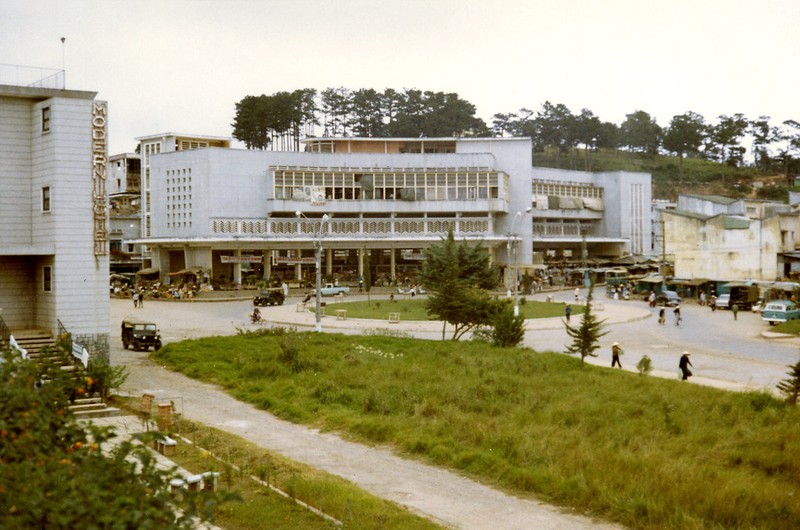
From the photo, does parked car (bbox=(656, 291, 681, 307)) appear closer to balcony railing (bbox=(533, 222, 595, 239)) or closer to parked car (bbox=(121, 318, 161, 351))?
balcony railing (bbox=(533, 222, 595, 239))

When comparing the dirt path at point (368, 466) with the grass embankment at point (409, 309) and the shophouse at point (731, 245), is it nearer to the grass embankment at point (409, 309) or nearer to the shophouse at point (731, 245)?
the grass embankment at point (409, 309)

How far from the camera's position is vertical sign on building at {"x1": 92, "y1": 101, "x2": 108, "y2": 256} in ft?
86.3

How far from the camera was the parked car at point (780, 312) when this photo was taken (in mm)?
44719

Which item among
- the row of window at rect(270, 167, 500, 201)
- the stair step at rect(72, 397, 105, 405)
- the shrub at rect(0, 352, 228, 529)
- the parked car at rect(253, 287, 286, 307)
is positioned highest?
the row of window at rect(270, 167, 500, 201)

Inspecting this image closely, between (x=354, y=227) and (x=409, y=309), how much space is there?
932 inches

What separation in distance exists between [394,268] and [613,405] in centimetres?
5497

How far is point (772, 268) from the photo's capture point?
2457 inches

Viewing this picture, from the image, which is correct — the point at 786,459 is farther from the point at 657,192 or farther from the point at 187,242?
the point at 657,192

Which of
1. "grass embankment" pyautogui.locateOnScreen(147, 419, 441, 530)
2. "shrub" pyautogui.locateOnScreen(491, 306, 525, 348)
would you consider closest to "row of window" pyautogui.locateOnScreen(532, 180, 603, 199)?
"shrub" pyautogui.locateOnScreen(491, 306, 525, 348)

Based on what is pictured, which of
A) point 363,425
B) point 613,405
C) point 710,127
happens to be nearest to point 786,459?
point 613,405

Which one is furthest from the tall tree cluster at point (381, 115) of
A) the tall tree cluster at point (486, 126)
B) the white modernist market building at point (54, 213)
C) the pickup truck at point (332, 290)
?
the white modernist market building at point (54, 213)

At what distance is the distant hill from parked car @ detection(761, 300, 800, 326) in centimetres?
7499

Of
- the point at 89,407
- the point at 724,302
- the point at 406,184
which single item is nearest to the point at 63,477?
the point at 89,407

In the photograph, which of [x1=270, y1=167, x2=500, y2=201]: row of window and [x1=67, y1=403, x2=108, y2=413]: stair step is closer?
[x1=67, y1=403, x2=108, y2=413]: stair step
